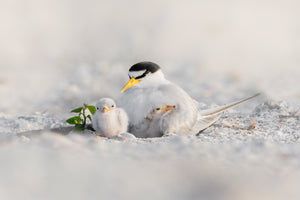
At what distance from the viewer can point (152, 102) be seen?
3.50m

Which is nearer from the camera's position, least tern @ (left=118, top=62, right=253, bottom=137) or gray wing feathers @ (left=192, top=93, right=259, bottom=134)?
least tern @ (left=118, top=62, right=253, bottom=137)

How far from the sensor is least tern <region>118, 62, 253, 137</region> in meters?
3.48

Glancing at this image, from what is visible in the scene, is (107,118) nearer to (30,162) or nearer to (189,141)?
(189,141)

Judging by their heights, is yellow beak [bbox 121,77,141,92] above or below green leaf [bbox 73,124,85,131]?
above

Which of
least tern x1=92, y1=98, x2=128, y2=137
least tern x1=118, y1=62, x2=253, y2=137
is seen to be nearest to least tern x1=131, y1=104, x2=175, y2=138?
least tern x1=118, y1=62, x2=253, y2=137

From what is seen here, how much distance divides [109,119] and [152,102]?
36 cm

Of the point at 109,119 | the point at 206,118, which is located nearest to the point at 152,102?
the point at 109,119

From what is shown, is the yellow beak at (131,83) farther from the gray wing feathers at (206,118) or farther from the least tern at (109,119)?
the gray wing feathers at (206,118)

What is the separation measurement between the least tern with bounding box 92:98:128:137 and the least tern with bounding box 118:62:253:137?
0.10 meters

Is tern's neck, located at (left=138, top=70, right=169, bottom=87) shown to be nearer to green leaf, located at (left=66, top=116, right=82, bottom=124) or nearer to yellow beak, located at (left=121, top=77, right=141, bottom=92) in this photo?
yellow beak, located at (left=121, top=77, right=141, bottom=92)

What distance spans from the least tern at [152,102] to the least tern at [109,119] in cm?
10

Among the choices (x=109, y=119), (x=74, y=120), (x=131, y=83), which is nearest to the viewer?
(x=109, y=119)

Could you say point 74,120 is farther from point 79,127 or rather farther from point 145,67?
point 145,67

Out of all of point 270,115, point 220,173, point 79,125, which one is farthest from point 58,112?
point 220,173
